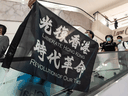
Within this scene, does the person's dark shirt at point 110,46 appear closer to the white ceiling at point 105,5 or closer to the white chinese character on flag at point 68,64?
the white chinese character on flag at point 68,64

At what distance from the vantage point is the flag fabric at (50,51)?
1.12m

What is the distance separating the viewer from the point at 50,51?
4.10 feet

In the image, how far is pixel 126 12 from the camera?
446 inches

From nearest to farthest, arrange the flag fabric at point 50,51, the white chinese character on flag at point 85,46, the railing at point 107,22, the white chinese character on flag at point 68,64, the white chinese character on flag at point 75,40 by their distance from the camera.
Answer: the flag fabric at point 50,51, the white chinese character on flag at point 68,64, the white chinese character on flag at point 75,40, the white chinese character on flag at point 85,46, the railing at point 107,22

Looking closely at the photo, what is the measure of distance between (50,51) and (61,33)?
270 millimetres

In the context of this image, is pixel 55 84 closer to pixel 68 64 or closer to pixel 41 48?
pixel 68 64

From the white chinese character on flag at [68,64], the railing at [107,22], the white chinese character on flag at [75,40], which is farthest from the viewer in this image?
the railing at [107,22]

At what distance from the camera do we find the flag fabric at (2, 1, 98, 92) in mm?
1119

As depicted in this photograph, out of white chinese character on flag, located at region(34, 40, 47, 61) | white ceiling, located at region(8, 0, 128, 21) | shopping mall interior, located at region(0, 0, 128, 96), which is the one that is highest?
white ceiling, located at region(8, 0, 128, 21)

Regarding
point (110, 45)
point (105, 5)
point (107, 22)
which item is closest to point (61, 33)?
point (110, 45)

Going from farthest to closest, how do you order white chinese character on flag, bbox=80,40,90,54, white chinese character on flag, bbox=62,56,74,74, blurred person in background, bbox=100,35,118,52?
blurred person in background, bbox=100,35,118,52 < white chinese character on flag, bbox=80,40,90,54 < white chinese character on flag, bbox=62,56,74,74

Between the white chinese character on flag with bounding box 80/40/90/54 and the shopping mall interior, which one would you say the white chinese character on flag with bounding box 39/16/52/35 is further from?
the white chinese character on flag with bounding box 80/40/90/54

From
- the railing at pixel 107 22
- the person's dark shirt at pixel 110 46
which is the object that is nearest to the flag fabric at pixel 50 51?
the person's dark shirt at pixel 110 46

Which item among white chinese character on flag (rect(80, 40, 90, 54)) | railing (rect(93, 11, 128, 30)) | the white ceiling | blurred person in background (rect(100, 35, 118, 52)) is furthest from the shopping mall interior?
railing (rect(93, 11, 128, 30))
